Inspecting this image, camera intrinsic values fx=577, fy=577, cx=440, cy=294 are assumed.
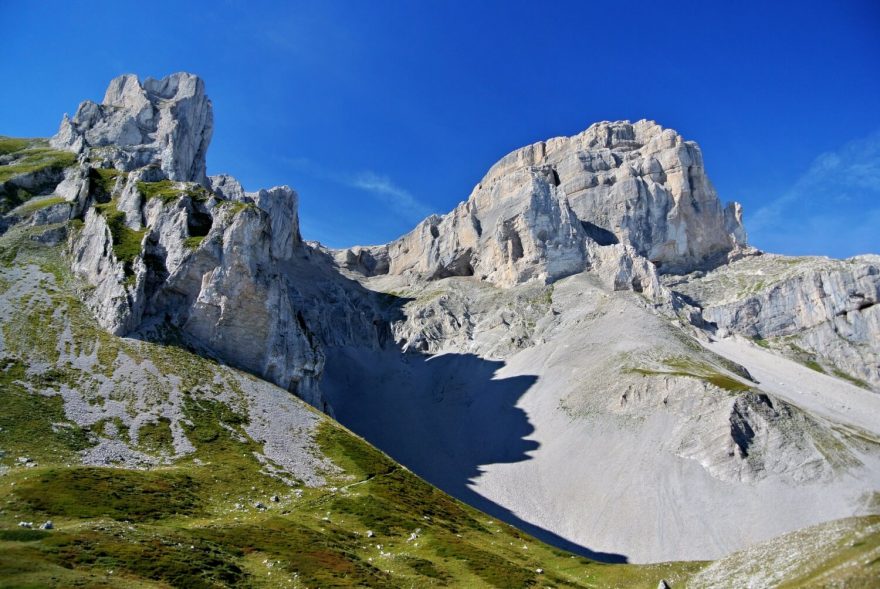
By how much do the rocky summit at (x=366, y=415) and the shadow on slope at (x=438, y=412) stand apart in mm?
765

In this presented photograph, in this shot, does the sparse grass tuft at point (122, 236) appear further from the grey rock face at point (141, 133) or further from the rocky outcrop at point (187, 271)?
the grey rock face at point (141, 133)

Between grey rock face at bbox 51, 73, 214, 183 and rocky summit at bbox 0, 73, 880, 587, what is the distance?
1.26 meters

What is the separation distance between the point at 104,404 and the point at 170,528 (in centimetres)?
3441

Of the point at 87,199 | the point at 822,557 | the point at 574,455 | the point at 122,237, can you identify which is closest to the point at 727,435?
the point at 574,455

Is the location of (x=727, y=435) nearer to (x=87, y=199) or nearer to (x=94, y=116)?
(x=87, y=199)

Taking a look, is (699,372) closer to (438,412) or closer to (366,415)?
(438,412)

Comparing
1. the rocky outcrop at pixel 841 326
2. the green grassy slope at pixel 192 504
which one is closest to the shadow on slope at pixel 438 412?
the green grassy slope at pixel 192 504

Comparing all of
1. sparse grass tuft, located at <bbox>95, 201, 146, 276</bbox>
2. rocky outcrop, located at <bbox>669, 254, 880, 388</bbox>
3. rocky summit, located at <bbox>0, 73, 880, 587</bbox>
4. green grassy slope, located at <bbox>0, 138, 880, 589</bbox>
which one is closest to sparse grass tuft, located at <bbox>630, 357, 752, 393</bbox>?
rocky summit, located at <bbox>0, 73, 880, 587</bbox>

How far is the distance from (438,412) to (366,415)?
700 inches

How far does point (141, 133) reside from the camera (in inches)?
7082

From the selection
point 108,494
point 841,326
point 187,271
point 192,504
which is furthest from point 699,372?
point 108,494

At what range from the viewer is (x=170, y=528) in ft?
130

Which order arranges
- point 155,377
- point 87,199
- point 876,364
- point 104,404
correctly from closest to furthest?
point 104,404 < point 155,377 < point 87,199 < point 876,364

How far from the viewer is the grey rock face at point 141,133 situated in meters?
162
